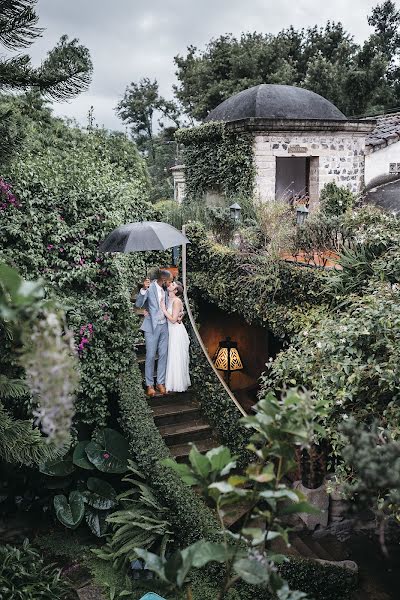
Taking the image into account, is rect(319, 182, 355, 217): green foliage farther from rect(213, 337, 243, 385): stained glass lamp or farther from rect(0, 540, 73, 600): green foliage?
rect(0, 540, 73, 600): green foliage

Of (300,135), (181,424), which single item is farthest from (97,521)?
(300,135)

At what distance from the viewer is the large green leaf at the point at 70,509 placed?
691 cm

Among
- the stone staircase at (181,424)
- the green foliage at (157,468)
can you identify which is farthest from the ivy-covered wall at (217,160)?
the green foliage at (157,468)

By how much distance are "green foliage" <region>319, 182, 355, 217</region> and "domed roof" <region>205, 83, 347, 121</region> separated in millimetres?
1804

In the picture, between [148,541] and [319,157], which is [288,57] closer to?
[319,157]

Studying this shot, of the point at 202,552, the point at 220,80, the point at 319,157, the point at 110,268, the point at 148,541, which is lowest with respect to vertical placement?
the point at 148,541

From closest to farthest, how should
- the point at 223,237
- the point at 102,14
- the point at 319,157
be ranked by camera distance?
1. the point at 102,14
2. the point at 223,237
3. the point at 319,157

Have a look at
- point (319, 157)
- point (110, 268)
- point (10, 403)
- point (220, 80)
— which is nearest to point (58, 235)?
point (110, 268)

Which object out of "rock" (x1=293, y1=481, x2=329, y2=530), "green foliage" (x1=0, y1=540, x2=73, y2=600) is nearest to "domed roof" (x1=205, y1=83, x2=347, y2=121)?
"rock" (x1=293, y1=481, x2=329, y2=530)

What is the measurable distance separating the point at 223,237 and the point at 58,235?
Result: 3.78 metres

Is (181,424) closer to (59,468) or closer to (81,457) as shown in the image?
(81,457)

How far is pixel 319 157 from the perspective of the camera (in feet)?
41.3

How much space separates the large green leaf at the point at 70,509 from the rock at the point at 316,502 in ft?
9.62

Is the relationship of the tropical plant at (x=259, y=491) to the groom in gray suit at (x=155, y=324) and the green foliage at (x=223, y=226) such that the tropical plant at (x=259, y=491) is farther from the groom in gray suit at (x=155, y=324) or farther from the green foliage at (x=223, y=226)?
the green foliage at (x=223, y=226)
